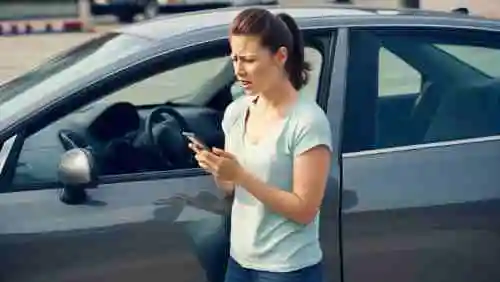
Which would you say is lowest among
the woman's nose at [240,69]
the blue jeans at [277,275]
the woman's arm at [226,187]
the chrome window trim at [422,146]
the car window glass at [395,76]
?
the blue jeans at [277,275]

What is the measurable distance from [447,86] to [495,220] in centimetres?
58

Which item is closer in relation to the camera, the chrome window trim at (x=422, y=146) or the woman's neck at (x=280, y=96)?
the woman's neck at (x=280, y=96)

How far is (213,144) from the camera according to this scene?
383cm

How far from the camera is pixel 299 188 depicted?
3.01 metres

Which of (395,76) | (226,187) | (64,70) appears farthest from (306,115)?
(64,70)

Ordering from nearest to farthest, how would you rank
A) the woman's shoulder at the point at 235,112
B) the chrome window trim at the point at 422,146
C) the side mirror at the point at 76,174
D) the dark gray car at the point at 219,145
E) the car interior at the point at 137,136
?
the woman's shoulder at the point at 235,112 < the side mirror at the point at 76,174 < the dark gray car at the point at 219,145 < the car interior at the point at 137,136 < the chrome window trim at the point at 422,146

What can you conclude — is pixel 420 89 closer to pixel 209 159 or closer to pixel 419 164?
pixel 419 164

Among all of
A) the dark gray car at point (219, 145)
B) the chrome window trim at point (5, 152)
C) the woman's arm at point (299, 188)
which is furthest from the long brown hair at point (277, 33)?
the chrome window trim at point (5, 152)

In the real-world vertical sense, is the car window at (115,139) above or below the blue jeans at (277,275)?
above

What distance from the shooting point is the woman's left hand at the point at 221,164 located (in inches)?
116

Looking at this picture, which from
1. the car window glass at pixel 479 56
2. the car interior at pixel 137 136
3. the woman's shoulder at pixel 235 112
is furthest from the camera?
the car window glass at pixel 479 56

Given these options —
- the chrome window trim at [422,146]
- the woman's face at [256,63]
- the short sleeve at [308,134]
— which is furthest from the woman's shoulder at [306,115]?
the chrome window trim at [422,146]

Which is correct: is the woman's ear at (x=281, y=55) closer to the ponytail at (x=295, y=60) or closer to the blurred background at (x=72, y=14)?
the ponytail at (x=295, y=60)

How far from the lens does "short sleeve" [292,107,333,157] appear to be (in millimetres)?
3002
